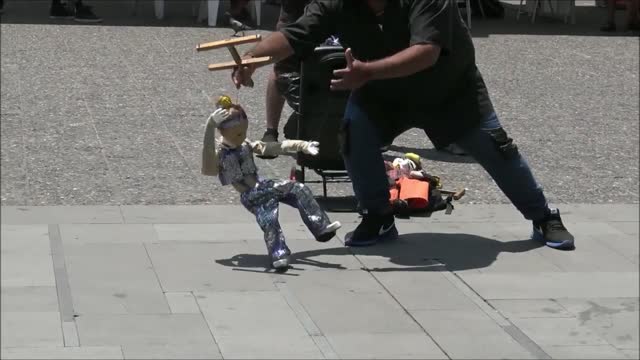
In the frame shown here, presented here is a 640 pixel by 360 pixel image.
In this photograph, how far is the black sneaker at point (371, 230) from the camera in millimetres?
7066

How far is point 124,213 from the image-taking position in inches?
296

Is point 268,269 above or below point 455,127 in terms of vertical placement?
below

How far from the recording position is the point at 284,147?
22.0 feet

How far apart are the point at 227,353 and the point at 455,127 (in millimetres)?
2102

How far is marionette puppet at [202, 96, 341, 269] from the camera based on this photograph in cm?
654

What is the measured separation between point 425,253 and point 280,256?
2.78ft

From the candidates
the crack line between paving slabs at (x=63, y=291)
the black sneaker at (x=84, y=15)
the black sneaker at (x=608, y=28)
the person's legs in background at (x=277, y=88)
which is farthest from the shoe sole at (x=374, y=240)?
the black sneaker at (x=608, y=28)

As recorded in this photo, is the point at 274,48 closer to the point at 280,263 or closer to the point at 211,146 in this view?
the point at 211,146

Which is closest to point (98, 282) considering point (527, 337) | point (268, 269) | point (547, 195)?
point (268, 269)

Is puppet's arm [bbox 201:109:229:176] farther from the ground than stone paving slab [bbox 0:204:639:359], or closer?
farther from the ground

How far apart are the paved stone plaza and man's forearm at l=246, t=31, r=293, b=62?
99 cm

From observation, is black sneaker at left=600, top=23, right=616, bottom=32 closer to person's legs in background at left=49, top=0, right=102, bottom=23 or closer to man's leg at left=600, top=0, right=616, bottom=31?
man's leg at left=600, top=0, right=616, bottom=31

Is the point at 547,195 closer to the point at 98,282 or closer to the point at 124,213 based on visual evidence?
the point at 124,213

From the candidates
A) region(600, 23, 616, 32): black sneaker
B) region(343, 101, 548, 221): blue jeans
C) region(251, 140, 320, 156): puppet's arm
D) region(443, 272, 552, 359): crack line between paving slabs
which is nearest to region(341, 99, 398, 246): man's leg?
region(343, 101, 548, 221): blue jeans
